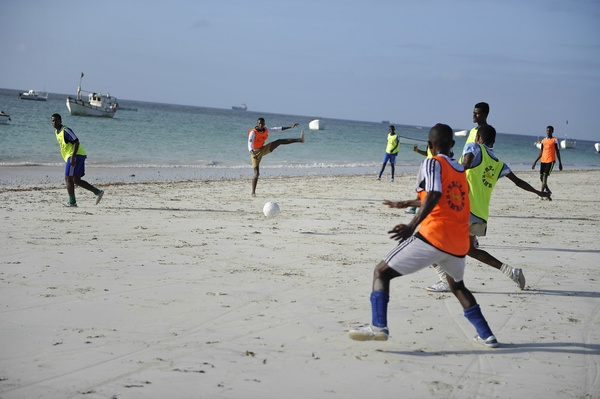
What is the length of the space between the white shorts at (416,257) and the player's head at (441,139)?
733 millimetres

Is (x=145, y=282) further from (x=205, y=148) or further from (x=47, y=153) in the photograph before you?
(x=205, y=148)

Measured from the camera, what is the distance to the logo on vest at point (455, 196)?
16.5 ft

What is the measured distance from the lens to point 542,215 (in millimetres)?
14492

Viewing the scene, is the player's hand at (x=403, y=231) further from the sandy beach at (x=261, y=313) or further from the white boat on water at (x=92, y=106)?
the white boat on water at (x=92, y=106)

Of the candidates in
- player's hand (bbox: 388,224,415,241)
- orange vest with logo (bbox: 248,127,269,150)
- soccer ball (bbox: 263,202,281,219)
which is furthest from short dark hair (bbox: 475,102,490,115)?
orange vest with logo (bbox: 248,127,269,150)

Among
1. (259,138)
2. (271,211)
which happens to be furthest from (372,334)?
(259,138)

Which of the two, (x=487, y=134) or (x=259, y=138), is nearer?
(x=487, y=134)

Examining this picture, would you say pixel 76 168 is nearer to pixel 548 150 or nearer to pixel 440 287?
pixel 440 287

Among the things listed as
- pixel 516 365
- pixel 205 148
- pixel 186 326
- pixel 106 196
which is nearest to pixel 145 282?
pixel 186 326

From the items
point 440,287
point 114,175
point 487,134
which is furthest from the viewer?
point 114,175

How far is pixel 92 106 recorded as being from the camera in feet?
217

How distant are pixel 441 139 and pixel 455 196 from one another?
0.48m

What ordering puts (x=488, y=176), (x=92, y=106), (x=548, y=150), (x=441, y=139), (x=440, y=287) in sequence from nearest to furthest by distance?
1. (x=441, y=139)
2. (x=440, y=287)
3. (x=488, y=176)
4. (x=548, y=150)
5. (x=92, y=106)

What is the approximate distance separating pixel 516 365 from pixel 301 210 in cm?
880
